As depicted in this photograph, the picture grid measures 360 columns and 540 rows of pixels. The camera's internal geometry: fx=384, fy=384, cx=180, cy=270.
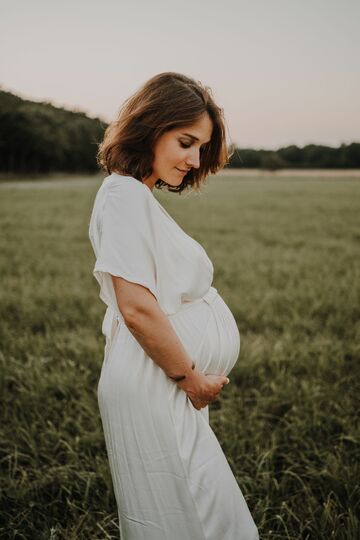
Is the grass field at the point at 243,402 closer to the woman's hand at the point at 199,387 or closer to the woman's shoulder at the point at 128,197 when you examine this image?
the woman's hand at the point at 199,387

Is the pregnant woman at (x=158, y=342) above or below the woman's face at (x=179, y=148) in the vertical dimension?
below

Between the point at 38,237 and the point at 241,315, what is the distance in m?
6.07

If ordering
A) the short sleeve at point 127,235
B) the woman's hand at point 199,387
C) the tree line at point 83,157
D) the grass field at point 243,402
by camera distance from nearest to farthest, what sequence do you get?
the short sleeve at point 127,235 → the woman's hand at point 199,387 → the grass field at point 243,402 → the tree line at point 83,157

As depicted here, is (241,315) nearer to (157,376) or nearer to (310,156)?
(157,376)

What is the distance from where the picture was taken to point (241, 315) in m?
4.31

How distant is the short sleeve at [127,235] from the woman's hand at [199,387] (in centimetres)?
30

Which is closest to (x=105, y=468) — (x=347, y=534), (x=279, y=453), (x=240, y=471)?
(x=240, y=471)

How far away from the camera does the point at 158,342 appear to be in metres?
1.10

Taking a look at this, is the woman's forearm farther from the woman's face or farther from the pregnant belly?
the woman's face

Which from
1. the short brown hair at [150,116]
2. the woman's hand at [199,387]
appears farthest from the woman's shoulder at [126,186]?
the woman's hand at [199,387]

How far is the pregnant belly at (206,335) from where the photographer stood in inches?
49.9

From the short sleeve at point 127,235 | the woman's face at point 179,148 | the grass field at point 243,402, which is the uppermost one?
the woman's face at point 179,148

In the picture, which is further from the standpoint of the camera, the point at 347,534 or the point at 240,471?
the point at 240,471

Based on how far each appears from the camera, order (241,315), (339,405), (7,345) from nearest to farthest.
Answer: (339,405) < (7,345) < (241,315)
